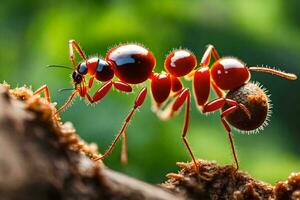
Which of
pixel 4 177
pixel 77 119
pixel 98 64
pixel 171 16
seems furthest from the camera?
pixel 171 16

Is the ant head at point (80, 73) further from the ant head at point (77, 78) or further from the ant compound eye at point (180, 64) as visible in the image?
the ant compound eye at point (180, 64)

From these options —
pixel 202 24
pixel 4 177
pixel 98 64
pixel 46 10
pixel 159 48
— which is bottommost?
pixel 4 177

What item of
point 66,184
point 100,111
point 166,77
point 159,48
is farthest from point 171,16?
point 66,184

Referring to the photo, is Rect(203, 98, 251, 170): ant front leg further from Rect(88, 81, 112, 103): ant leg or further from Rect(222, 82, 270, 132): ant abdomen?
Rect(88, 81, 112, 103): ant leg

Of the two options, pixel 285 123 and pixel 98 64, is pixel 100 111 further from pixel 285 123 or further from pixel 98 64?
pixel 285 123

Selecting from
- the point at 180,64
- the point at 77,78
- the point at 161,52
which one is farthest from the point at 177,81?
the point at 161,52

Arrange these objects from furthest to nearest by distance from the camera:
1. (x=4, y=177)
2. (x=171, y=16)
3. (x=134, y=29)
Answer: (x=171, y=16)
(x=134, y=29)
(x=4, y=177)

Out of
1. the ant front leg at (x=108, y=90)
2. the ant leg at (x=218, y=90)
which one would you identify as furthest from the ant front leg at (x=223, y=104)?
the ant front leg at (x=108, y=90)
